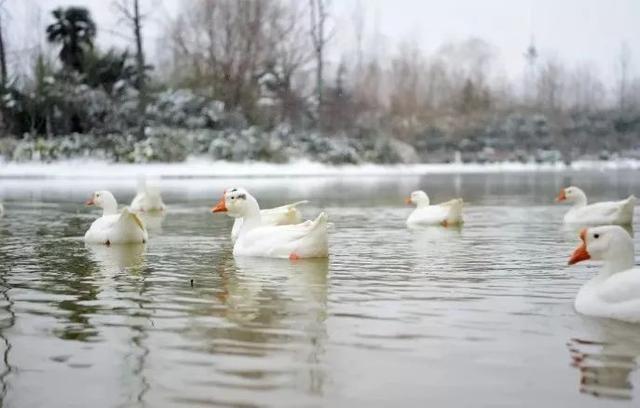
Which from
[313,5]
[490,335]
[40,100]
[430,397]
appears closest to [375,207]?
[490,335]

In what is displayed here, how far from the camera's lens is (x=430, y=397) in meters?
4.19

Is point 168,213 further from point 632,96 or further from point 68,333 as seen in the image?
point 632,96

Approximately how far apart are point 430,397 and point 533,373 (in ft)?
2.37

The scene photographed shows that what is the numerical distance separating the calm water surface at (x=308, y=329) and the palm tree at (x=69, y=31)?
110 ft

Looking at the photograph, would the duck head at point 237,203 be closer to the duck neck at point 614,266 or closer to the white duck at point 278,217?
the white duck at point 278,217

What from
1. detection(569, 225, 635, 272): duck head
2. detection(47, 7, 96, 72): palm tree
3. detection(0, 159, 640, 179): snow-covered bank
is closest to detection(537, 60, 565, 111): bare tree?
detection(0, 159, 640, 179): snow-covered bank

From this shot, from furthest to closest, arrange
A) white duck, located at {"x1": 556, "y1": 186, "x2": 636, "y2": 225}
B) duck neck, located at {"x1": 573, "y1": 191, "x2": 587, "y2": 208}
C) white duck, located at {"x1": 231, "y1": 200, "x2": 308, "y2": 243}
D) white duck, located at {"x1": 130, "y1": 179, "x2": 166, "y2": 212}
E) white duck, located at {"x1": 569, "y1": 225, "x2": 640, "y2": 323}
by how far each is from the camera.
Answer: white duck, located at {"x1": 130, "y1": 179, "x2": 166, "y2": 212} < duck neck, located at {"x1": 573, "y1": 191, "x2": 587, "y2": 208} < white duck, located at {"x1": 556, "y1": 186, "x2": 636, "y2": 225} < white duck, located at {"x1": 231, "y1": 200, "x2": 308, "y2": 243} < white duck, located at {"x1": 569, "y1": 225, "x2": 640, "y2": 323}

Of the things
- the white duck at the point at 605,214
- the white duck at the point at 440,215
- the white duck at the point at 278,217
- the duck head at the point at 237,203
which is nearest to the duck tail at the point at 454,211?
the white duck at the point at 440,215

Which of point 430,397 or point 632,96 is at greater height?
point 632,96

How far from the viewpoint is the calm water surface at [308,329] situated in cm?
430

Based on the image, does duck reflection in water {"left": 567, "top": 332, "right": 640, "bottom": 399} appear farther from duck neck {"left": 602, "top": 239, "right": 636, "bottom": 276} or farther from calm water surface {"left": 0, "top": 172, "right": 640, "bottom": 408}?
duck neck {"left": 602, "top": 239, "right": 636, "bottom": 276}

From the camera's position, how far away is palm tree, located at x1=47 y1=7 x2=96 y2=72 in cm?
4184

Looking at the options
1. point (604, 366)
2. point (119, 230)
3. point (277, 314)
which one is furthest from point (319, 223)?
point (604, 366)

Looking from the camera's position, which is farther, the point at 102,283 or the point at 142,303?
the point at 102,283
